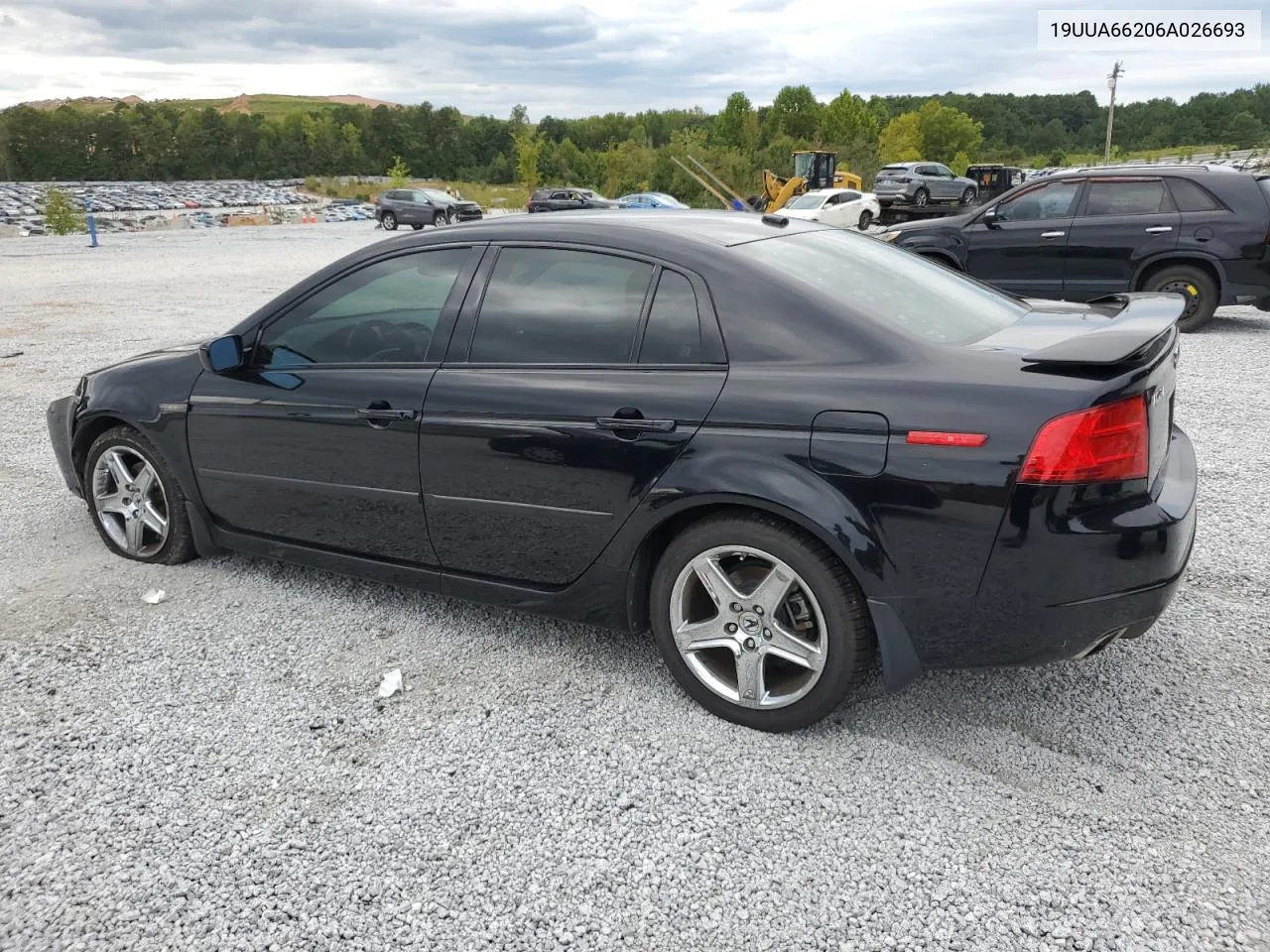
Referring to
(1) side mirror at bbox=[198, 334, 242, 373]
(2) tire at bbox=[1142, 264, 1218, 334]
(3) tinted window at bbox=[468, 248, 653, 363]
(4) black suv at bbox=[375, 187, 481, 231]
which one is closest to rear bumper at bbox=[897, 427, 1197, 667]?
(3) tinted window at bbox=[468, 248, 653, 363]

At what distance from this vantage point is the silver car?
124ft

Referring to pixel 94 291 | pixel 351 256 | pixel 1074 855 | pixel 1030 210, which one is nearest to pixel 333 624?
pixel 351 256

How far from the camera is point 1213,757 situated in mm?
2773

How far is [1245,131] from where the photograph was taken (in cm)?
11269

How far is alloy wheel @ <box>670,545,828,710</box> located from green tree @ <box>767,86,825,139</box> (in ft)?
315

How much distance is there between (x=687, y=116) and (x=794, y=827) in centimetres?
14491

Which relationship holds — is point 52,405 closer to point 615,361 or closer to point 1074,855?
point 615,361

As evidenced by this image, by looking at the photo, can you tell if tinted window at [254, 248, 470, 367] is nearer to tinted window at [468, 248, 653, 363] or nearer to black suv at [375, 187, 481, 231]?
tinted window at [468, 248, 653, 363]

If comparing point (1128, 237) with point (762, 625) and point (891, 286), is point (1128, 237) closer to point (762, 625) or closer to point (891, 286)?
point (891, 286)

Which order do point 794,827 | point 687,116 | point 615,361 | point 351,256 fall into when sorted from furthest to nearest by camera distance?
1. point 687,116
2. point 351,256
3. point 615,361
4. point 794,827

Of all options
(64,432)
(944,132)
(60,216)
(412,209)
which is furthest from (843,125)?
(64,432)

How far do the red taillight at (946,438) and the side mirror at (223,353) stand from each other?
105 inches

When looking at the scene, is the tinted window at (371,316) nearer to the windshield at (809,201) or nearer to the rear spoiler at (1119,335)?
the rear spoiler at (1119,335)

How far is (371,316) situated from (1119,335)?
8.54 ft
